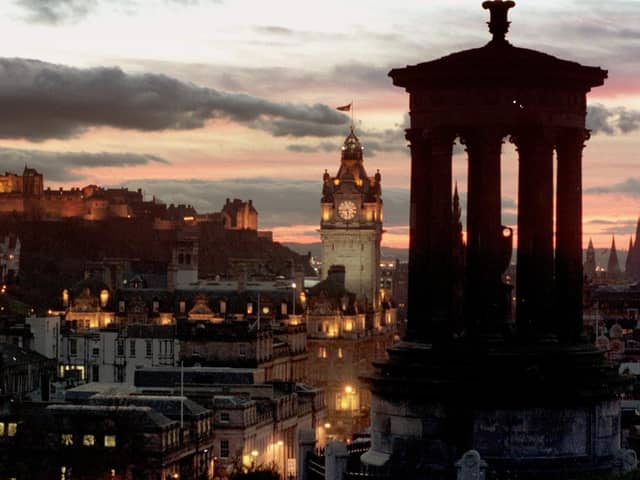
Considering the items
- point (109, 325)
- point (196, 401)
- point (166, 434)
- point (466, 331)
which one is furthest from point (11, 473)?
point (109, 325)

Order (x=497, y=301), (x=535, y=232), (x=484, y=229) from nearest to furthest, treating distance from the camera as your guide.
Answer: (x=484, y=229)
(x=497, y=301)
(x=535, y=232)

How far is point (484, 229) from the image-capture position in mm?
47844

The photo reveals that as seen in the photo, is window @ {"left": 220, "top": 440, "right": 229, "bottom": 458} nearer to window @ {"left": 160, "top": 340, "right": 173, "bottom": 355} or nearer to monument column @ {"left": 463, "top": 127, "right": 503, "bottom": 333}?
window @ {"left": 160, "top": 340, "right": 173, "bottom": 355}

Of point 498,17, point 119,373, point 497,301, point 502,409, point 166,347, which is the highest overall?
point 498,17

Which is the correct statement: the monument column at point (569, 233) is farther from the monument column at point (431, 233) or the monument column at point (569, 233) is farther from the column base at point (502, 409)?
the monument column at point (431, 233)

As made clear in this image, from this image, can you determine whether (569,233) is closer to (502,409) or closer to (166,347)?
(502,409)

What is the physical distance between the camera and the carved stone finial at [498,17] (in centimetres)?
4941

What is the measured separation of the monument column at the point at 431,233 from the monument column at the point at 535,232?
1.47 m

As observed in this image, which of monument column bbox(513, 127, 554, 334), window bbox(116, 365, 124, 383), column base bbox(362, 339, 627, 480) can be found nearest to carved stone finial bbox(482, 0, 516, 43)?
monument column bbox(513, 127, 554, 334)

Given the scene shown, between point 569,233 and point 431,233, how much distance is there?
115 inches

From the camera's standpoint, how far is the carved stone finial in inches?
1945

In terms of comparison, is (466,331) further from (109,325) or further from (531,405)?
(109,325)

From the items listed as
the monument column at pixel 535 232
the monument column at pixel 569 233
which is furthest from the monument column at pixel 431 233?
the monument column at pixel 569 233

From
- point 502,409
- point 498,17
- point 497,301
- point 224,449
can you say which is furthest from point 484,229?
point 224,449
